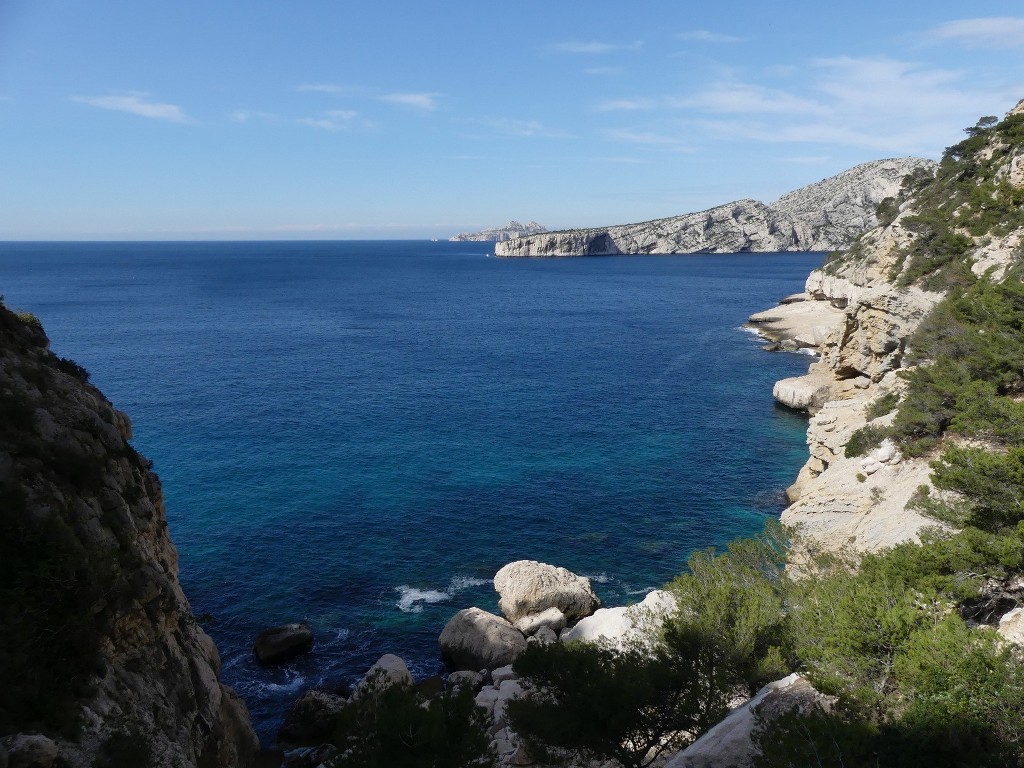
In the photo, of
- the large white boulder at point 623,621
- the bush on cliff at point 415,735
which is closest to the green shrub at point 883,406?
the large white boulder at point 623,621

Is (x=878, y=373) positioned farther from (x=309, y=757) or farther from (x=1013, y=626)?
(x=309, y=757)

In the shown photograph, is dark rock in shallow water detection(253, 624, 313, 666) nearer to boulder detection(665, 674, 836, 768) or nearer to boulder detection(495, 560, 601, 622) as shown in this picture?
boulder detection(495, 560, 601, 622)

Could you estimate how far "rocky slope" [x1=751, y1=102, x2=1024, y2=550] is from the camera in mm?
29891

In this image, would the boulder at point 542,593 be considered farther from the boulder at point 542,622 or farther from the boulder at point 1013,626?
the boulder at point 1013,626

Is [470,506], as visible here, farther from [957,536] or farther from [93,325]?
[93,325]

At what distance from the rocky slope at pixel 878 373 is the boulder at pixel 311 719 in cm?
2178

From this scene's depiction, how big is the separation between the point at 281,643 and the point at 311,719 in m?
5.63

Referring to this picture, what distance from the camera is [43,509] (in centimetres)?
1731

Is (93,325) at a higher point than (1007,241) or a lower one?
lower

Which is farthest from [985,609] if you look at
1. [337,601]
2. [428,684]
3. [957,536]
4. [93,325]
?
[93,325]

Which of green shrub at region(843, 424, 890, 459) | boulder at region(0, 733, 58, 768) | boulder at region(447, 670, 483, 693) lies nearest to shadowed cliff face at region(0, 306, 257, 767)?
boulder at region(0, 733, 58, 768)

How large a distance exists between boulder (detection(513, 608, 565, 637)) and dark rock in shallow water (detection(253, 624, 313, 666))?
10604 mm

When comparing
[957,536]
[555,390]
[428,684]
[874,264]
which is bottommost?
[428,684]

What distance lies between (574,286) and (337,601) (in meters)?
153
